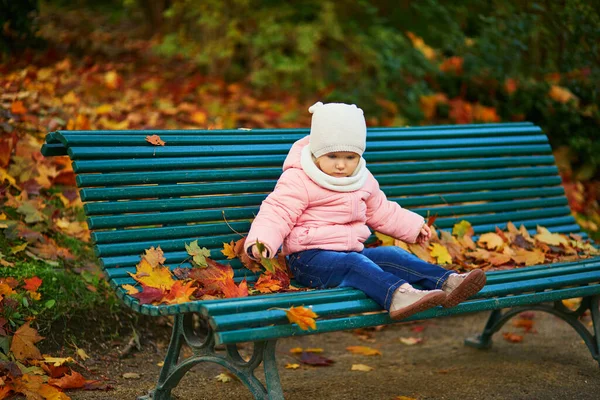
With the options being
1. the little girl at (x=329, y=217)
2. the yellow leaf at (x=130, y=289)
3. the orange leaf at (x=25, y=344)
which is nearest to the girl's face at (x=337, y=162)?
the little girl at (x=329, y=217)

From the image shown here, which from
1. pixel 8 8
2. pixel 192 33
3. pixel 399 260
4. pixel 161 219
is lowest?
pixel 399 260

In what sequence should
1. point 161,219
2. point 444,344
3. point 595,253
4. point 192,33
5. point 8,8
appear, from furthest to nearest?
1. point 192,33
2. point 8,8
3. point 444,344
4. point 595,253
5. point 161,219

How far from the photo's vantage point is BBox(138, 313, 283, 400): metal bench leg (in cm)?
319

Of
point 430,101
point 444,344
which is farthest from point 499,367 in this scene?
point 430,101

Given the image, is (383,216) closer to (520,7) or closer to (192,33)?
(520,7)

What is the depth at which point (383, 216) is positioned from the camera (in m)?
3.98

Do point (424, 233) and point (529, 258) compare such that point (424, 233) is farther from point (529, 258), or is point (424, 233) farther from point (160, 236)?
point (160, 236)

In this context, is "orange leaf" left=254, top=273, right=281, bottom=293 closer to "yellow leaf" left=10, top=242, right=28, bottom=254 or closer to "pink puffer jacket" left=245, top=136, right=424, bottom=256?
"pink puffer jacket" left=245, top=136, right=424, bottom=256

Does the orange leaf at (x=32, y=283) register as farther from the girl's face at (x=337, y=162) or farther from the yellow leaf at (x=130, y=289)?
the girl's face at (x=337, y=162)

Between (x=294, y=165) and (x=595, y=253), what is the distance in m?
1.91

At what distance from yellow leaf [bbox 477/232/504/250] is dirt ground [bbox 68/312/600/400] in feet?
2.14

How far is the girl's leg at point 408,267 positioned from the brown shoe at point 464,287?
3.7 inches

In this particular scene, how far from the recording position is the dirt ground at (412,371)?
3996mm

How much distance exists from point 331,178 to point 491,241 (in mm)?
1306
